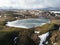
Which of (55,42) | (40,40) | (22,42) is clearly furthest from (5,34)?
(55,42)

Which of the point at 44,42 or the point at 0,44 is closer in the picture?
the point at 0,44

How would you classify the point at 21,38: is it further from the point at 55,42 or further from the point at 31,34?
the point at 55,42

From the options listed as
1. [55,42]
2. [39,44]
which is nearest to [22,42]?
[39,44]

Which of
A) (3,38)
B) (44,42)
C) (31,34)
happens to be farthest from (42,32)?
(3,38)

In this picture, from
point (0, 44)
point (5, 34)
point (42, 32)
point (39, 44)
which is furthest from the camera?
point (42, 32)

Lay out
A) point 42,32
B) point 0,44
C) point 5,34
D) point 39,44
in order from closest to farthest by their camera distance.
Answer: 1. point 0,44
2. point 39,44
3. point 5,34
4. point 42,32

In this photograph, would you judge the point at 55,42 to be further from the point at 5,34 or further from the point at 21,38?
the point at 5,34

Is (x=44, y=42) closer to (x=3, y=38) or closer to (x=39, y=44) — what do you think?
(x=39, y=44)

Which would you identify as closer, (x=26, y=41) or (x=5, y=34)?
(x=26, y=41)
